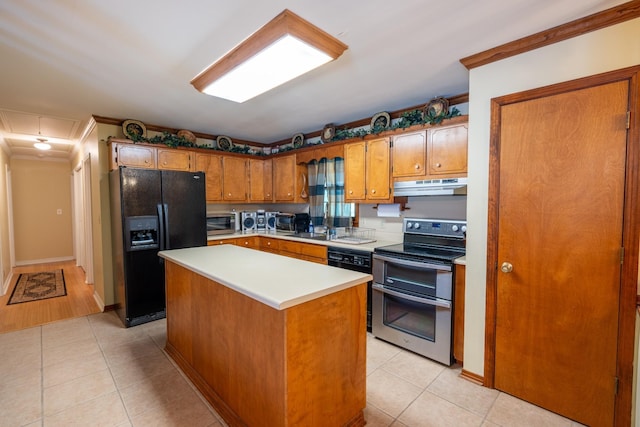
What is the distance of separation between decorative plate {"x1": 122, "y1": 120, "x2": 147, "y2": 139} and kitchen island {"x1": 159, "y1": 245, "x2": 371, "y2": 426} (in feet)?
7.85

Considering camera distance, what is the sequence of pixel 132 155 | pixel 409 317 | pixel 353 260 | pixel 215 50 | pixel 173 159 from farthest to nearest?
pixel 173 159, pixel 132 155, pixel 353 260, pixel 409 317, pixel 215 50

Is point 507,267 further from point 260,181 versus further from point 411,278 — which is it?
point 260,181

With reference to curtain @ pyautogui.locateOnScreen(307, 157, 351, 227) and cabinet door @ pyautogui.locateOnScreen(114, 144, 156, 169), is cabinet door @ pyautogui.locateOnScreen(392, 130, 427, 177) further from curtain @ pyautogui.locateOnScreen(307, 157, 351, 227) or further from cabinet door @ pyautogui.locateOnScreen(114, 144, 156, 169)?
cabinet door @ pyautogui.locateOnScreen(114, 144, 156, 169)

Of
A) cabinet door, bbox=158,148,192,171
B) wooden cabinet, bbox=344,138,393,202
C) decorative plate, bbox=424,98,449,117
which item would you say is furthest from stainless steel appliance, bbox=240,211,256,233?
decorative plate, bbox=424,98,449,117

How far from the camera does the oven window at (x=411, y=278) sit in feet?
8.31

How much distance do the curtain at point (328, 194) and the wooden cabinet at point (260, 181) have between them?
805mm

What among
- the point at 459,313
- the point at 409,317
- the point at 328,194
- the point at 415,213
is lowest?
the point at 409,317

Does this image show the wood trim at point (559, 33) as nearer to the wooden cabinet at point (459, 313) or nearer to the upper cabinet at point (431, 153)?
the upper cabinet at point (431, 153)

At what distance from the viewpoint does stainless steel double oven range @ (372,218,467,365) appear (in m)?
2.46

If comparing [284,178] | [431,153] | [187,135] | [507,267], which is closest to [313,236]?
[284,178]

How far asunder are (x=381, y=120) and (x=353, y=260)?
166cm

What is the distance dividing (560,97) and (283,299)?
6.96 ft

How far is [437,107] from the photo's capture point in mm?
2844

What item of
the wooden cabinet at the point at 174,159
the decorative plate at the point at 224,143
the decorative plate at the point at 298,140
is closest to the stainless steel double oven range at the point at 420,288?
the decorative plate at the point at 298,140
